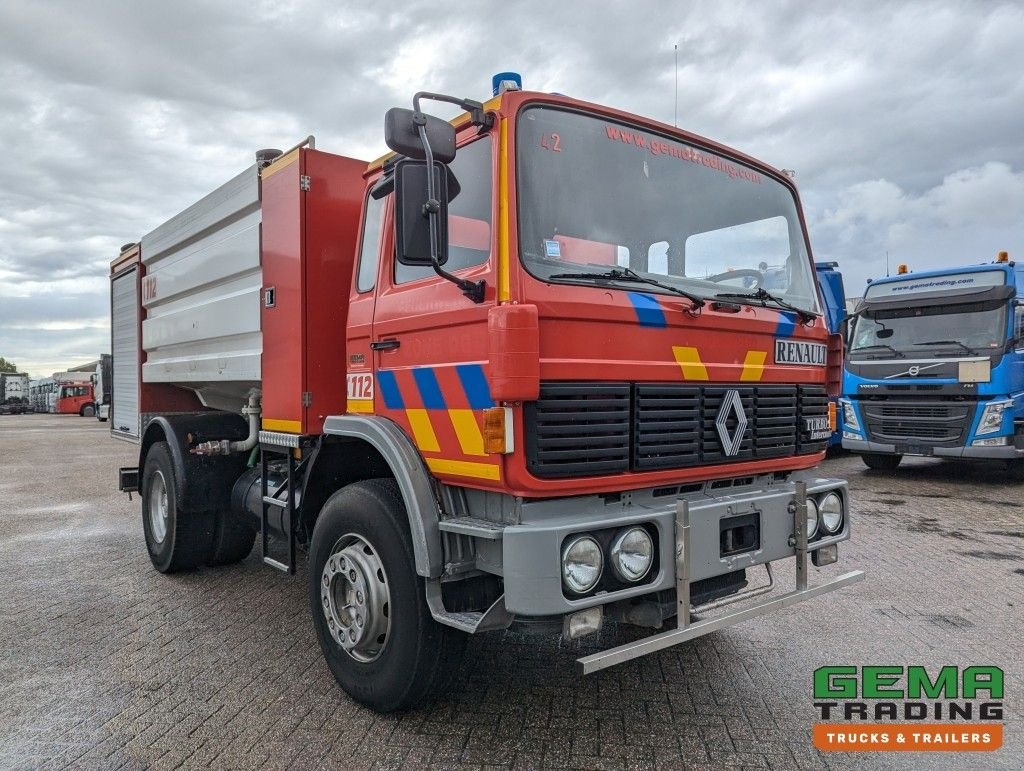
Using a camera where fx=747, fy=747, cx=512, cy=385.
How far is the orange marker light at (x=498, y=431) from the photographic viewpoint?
271 centimetres

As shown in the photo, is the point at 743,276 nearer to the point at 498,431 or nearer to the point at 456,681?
the point at 498,431

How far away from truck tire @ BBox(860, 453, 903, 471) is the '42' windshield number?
9.81m

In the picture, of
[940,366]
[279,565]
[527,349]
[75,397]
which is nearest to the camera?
[527,349]

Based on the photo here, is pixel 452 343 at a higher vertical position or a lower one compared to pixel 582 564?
higher

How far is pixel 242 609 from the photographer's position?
473cm

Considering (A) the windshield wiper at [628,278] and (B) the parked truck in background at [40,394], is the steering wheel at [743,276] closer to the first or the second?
(A) the windshield wiper at [628,278]

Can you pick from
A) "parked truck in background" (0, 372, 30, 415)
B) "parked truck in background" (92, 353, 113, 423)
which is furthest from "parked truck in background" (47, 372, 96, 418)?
"parked truck in background" (92, 353, 113, 423)

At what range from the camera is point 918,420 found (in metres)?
9.55

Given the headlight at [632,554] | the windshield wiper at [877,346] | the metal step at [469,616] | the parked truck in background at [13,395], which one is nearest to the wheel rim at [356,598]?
the metal step at [469,616]

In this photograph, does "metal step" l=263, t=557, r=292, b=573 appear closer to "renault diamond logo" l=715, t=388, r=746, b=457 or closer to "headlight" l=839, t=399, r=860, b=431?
"renault diamond logo" l=715, t=388, r=746, b=457

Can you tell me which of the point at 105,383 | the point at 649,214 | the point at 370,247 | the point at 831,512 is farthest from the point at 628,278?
the point at 105,383

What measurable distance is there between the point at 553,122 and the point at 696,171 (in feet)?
2.80

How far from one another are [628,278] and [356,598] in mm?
1816

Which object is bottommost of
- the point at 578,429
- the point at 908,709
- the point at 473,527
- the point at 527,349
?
the point at 908,709
